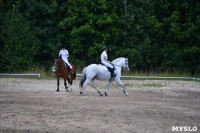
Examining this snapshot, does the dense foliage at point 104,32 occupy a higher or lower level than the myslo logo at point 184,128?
higher

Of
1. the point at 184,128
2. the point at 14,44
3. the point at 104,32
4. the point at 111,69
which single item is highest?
the point at 104,32

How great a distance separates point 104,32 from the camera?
4034 cm

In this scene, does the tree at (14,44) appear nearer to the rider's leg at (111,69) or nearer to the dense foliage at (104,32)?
the dense foliage at (104,32)

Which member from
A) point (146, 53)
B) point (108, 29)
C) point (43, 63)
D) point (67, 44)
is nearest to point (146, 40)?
point (146, 53)

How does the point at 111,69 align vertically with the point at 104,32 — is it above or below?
below

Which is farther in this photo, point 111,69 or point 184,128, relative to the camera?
point 111,69

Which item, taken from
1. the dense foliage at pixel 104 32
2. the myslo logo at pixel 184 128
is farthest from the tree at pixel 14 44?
the myslo logo at pixel 184 128

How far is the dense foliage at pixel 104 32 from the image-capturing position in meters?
37.9

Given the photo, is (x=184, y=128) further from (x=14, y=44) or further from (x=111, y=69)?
(x=14, y=44)

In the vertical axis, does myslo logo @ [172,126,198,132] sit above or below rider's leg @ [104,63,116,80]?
below

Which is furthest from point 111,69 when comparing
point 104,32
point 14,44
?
point 104,32

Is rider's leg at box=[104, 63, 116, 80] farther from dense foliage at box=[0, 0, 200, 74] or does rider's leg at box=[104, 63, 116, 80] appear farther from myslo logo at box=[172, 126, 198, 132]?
dense foliage at box=[0, 0, 200, 74]

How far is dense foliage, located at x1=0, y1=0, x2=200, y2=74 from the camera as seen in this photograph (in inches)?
1491

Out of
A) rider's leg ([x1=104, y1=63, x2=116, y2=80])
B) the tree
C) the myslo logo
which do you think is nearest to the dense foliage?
the tree
